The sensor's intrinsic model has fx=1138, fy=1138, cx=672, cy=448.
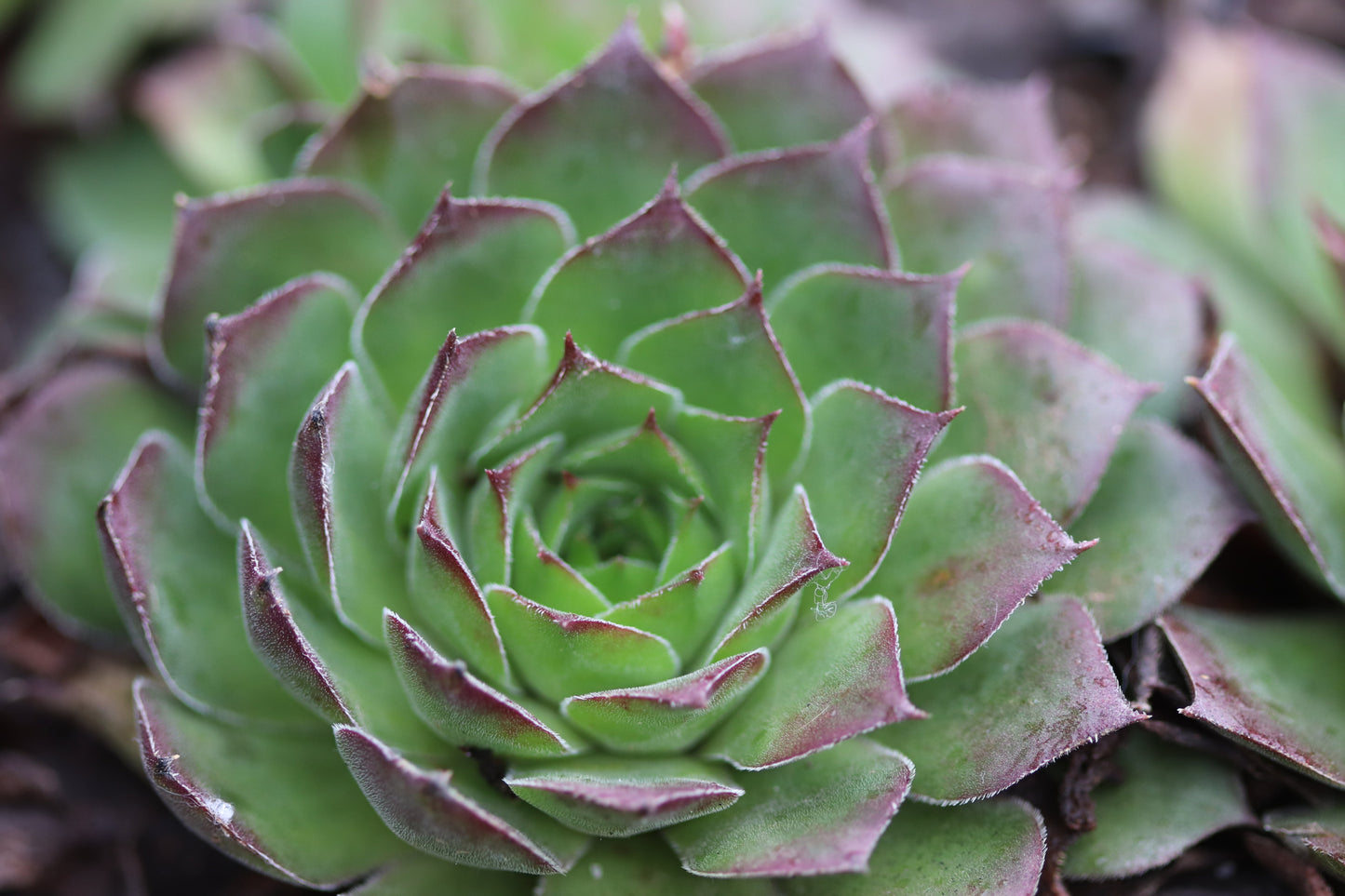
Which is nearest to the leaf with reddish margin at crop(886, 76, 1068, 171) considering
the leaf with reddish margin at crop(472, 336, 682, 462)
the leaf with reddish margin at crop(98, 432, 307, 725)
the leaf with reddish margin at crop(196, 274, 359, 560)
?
the leaf with reddish margin at crop(472, 336, 682, 462)

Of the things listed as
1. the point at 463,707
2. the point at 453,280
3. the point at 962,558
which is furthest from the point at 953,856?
the point at 453,280

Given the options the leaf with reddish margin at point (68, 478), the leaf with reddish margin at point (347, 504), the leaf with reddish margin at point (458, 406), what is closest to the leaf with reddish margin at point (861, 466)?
the leaf with reddish margin at point (458, 406)

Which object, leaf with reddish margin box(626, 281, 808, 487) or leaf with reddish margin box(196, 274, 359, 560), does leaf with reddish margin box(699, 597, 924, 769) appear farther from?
leaf with reddish margin box(196, 274, 359, 560)

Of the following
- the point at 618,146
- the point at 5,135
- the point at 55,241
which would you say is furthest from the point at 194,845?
the point at 5,135

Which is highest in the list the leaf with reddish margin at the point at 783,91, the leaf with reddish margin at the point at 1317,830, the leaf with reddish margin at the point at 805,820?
the leaf with reddish margin at the point at 783,91

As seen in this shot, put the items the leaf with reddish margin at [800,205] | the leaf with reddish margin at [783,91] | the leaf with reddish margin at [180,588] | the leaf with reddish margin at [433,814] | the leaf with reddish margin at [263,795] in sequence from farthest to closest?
the leaf with reddish margin at [783,91]
the leaf with reddish margin at [800,205]
the leaf with reddish margin at [180,588]
the leaf with reddish margin at [263,795]
the leaf with reddish margin at [433,814]

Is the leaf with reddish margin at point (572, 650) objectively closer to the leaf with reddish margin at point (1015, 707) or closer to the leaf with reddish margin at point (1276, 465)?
the leaf with reddish margin at point (1015, 707)

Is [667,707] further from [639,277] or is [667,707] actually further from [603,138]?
[603,138]
